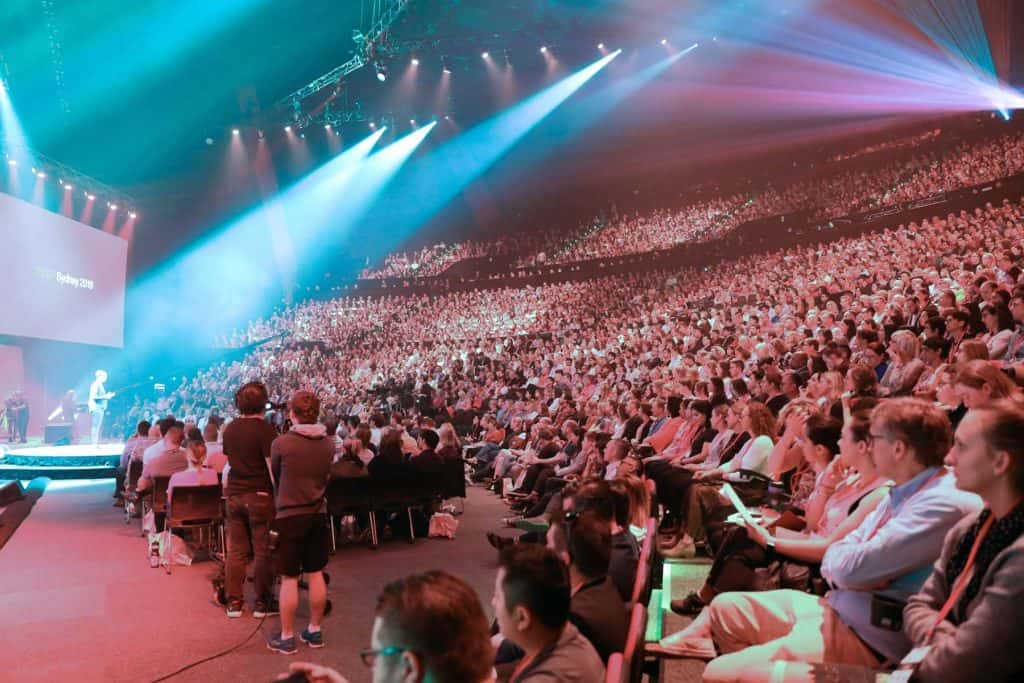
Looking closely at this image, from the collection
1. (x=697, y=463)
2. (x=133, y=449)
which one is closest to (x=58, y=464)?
(x=133, y=449)

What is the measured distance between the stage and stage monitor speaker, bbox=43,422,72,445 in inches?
140

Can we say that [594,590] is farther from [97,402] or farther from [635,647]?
[97,402]

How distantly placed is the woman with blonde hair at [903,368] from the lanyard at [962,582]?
15.8 feet

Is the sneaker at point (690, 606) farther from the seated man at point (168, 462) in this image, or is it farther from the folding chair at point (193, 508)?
the seated man at point (168, 462)

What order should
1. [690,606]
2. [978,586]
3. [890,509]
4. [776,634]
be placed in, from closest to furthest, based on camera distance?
[978,586], [890,509], [776,634], [690,606]

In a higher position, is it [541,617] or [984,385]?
[984,385]

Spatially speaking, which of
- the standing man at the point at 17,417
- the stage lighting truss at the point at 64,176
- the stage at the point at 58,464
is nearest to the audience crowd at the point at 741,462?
the stage at the point at 58,464

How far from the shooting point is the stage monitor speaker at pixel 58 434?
56.3ft

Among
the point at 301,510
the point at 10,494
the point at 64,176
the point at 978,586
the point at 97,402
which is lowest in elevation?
the point at 10,494

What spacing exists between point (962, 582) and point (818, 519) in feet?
5.61

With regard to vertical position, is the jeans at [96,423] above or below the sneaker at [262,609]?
above

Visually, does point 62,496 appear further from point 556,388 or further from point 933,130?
point 933,130

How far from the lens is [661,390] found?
1160cm

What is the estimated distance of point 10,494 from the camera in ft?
31.1
